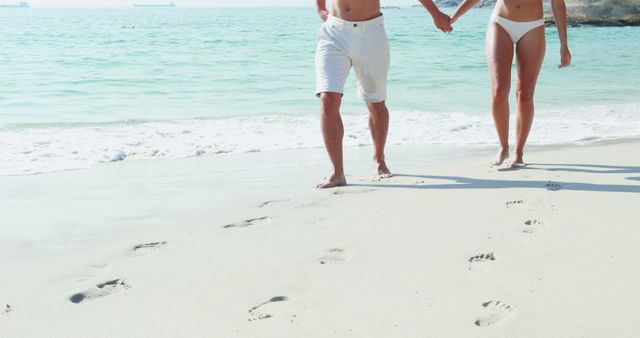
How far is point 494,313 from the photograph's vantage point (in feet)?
8.13

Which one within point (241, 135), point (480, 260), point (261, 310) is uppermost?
point (261, 310)

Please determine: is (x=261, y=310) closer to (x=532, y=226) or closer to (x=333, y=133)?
(x=532, y=226)

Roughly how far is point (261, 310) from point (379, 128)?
2.70 meters

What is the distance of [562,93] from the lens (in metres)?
11.8

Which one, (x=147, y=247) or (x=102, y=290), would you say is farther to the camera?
(x=147, y=247)

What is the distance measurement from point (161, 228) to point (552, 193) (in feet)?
7.36

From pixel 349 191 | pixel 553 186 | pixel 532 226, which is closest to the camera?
pixel 532 226

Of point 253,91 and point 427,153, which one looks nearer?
point 427,153

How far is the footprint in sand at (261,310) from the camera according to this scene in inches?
99.1

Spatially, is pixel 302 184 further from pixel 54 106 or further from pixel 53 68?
pixel 53 68

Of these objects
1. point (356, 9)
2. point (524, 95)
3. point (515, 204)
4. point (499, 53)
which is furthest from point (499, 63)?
point (515, 204)

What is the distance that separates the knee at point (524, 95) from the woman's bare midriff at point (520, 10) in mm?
522

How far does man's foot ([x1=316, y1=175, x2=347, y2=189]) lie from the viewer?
15.5ft

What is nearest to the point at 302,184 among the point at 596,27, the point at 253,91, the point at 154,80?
the point at 253,91
